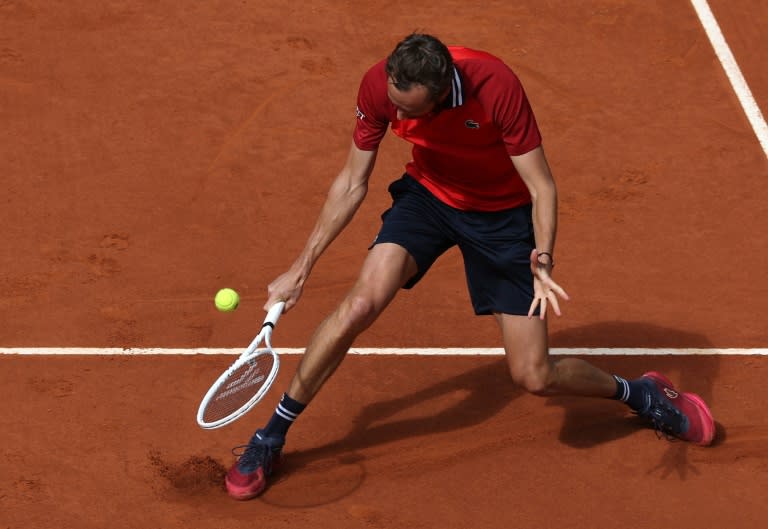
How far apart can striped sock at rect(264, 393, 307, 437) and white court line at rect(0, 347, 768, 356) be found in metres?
1.13

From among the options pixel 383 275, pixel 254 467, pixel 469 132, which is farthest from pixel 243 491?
pixel 469 132

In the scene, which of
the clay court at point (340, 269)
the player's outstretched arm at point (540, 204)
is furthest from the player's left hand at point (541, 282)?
the clay court at point (340, 269)

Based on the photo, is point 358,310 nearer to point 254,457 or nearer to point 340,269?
point 254,457

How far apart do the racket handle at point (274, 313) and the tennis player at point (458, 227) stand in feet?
0.10

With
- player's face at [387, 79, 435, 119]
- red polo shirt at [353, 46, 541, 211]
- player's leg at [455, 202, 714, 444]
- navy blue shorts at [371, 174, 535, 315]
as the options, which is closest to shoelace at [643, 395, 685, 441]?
player's leg at [455, 202, 714, 444]

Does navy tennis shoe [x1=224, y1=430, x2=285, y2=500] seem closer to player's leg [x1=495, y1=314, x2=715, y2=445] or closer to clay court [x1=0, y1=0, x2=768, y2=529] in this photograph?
clay court [x1=0, y1=0, x2=768, y2=529]

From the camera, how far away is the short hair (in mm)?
6086

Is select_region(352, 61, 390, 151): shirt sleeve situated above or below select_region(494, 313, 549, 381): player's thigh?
above

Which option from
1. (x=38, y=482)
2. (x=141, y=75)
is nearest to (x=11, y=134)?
(x=141, y=75)

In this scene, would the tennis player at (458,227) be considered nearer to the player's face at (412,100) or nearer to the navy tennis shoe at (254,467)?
the navy tennis shoe at (254,467)

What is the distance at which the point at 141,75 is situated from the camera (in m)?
10.9

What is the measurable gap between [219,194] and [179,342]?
5.58 ft

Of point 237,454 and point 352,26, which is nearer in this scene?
point 237,454

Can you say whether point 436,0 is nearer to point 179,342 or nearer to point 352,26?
point 352,26
